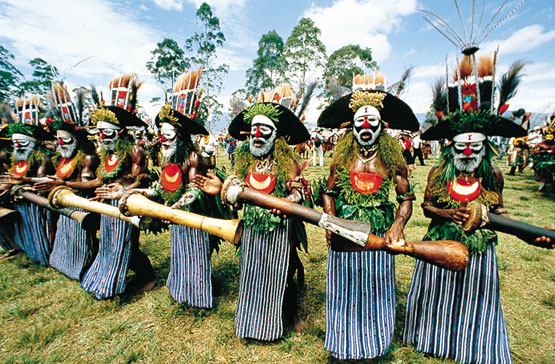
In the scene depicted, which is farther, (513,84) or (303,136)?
(303,136)

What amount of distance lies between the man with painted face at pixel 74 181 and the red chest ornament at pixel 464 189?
190 inches

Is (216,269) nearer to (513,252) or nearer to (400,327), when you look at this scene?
(400,327)

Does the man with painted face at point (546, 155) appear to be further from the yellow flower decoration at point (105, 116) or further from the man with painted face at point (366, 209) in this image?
the yellow flower decoration at point (105, 116)

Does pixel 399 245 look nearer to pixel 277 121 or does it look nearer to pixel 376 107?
pixel 376 107

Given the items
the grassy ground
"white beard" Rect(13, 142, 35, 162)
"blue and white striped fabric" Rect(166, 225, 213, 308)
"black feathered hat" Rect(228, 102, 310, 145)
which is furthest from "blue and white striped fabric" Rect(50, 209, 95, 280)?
"black feathered hat" Rect(228, 102, 310, 145)

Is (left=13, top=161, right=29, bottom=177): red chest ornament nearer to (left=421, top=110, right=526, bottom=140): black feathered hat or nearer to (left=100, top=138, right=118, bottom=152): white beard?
(left=100, top=138, right=118, bottom=152): white beard

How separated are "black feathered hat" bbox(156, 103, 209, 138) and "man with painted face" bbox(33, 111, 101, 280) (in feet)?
5.93

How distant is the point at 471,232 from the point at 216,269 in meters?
3.83

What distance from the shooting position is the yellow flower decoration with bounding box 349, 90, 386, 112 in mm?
2449

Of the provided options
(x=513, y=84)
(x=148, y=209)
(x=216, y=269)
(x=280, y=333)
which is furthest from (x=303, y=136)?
(x=216, y=269)

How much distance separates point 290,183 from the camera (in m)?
2.85

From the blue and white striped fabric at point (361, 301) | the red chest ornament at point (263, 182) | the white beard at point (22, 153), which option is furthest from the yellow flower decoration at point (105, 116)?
the blue and white striped fabric at point (361, 301)

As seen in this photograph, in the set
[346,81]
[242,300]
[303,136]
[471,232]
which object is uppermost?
[346,81]

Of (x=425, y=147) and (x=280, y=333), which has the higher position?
(x=425, y=147)
